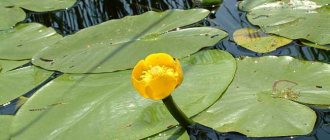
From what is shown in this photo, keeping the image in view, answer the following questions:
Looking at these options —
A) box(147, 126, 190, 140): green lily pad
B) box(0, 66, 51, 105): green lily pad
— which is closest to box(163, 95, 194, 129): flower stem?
box(147, 126, 190, 140): green lily pad

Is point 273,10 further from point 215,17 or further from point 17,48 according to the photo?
point 17,48

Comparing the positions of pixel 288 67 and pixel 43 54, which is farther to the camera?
pixel 43 54

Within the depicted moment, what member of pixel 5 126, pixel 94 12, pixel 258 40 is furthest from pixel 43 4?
pixel 258 40

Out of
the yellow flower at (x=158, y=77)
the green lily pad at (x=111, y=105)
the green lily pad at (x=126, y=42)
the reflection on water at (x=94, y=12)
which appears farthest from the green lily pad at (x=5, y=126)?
the reflection on water at (x=94, y=12)

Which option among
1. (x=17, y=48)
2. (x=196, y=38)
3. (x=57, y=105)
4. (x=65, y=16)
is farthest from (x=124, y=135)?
(x=65, y=16)

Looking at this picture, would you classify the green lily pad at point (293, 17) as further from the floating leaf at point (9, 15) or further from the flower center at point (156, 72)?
the floating leaf at point (9, 15)

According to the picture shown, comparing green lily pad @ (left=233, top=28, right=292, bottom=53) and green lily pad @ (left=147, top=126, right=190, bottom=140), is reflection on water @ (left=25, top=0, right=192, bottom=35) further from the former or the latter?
green lily pad @ (left=147, top=126, right=190, bottom=140)
